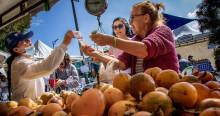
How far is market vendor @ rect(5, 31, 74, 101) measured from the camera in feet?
11.6

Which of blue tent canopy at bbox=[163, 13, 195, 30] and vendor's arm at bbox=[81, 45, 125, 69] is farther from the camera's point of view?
blue tent canopy at bbox=[163, 13, 195, 30]

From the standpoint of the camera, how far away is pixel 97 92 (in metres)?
1.50

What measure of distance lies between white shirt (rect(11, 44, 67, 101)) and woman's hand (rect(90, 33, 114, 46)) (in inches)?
51.9

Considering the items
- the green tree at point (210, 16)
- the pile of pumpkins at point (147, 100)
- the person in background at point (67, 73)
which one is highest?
the green tree at point (210, 16)

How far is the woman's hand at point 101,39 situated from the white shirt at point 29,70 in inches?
51.9

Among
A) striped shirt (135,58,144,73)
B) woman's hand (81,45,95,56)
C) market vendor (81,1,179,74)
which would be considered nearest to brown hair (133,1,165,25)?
market vendor (81,1,179,74)

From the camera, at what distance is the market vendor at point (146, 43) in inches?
90.7

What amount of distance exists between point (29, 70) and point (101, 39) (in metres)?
1.50

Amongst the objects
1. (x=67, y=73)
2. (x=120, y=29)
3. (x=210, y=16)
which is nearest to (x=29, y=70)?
(x=120, y=29)

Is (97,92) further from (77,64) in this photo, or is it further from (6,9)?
(77,64)

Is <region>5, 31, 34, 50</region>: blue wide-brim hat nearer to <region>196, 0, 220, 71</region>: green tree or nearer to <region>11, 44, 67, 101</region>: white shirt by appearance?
<region>11, 44, 67, 101</region>: white shirt

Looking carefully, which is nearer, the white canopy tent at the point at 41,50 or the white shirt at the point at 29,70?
the white shirt at the point at 29,70

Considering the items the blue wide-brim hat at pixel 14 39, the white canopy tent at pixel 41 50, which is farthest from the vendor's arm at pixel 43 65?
the white canopy tent at pixel 41 50

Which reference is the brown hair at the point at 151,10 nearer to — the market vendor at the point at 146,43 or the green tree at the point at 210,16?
the market vendor at the point at 146,43
